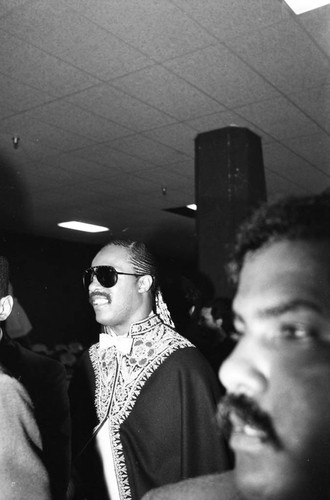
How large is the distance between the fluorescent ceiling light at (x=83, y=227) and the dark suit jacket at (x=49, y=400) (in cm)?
580

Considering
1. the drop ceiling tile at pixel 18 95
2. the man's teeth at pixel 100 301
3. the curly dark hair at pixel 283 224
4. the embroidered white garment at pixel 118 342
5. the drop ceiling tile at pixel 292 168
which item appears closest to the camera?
the curly dark hair at pixel 283 224

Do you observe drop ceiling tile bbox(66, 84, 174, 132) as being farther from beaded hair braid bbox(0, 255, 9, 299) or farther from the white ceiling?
beaded hair braid bbox(0, 255, 9, 299)

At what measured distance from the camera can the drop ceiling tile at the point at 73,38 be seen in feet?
8.30

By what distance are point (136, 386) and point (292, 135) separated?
9.65 feet

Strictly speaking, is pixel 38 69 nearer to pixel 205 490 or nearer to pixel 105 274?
pixel 105 274

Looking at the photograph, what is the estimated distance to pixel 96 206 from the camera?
261 inches

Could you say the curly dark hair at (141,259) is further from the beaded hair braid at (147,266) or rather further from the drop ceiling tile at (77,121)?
the drop ceiling tile at (77,121)

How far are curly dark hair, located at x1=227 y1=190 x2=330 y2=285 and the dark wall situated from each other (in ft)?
25.4

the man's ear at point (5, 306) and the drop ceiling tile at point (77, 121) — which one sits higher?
the drop ceiling tile at point (77, 121)

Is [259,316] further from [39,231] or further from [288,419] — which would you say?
[39,231]

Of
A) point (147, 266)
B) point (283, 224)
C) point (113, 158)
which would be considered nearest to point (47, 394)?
point (147, 266)

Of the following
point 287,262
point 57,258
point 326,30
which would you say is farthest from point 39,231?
point 287,262

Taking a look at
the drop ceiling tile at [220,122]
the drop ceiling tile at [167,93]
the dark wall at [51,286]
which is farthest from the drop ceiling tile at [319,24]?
the dark wall at [51,286]

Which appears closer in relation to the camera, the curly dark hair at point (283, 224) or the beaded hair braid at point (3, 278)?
the curly dark hair at point (283, 224)
